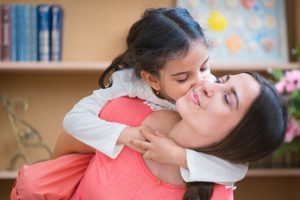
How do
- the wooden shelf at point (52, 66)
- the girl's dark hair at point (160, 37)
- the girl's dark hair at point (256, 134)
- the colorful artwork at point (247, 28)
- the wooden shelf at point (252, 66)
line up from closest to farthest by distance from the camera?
the girl's dark hair at point (256, 134)
the girl's dark hair at point (160, 37)
the wooden shelf at point (52, 66)
the wooden shelf at point (252, 66)
the colorful artwork at point (247, 28)

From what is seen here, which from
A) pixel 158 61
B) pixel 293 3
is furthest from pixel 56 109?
pixel 158 61

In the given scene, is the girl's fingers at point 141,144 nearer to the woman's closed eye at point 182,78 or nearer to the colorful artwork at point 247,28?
the woman's closed eye at point 182,78

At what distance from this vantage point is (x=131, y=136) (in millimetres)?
1232

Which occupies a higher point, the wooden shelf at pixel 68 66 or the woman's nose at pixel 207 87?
the woman's nose at pixel 207 87

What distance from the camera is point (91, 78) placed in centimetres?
299

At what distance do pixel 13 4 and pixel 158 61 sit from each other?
1.83 m

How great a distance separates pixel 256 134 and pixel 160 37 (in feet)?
1.11

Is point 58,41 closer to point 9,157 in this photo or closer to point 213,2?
point 9,157

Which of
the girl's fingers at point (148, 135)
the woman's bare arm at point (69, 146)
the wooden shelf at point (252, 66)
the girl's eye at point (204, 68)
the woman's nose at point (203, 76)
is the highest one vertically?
the girl's eye at point (204, 68)

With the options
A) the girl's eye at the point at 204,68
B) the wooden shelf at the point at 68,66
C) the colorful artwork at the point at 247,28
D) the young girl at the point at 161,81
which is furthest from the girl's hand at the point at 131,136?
the colorful artwork at the point at 247,28

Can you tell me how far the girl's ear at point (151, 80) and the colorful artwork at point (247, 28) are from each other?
164 cm

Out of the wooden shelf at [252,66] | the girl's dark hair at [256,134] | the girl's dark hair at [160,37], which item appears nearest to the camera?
the girl's dark hair at [256,134]

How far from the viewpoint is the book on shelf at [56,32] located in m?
2.77

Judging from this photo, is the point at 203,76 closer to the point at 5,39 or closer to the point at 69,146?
the point at 69,146
